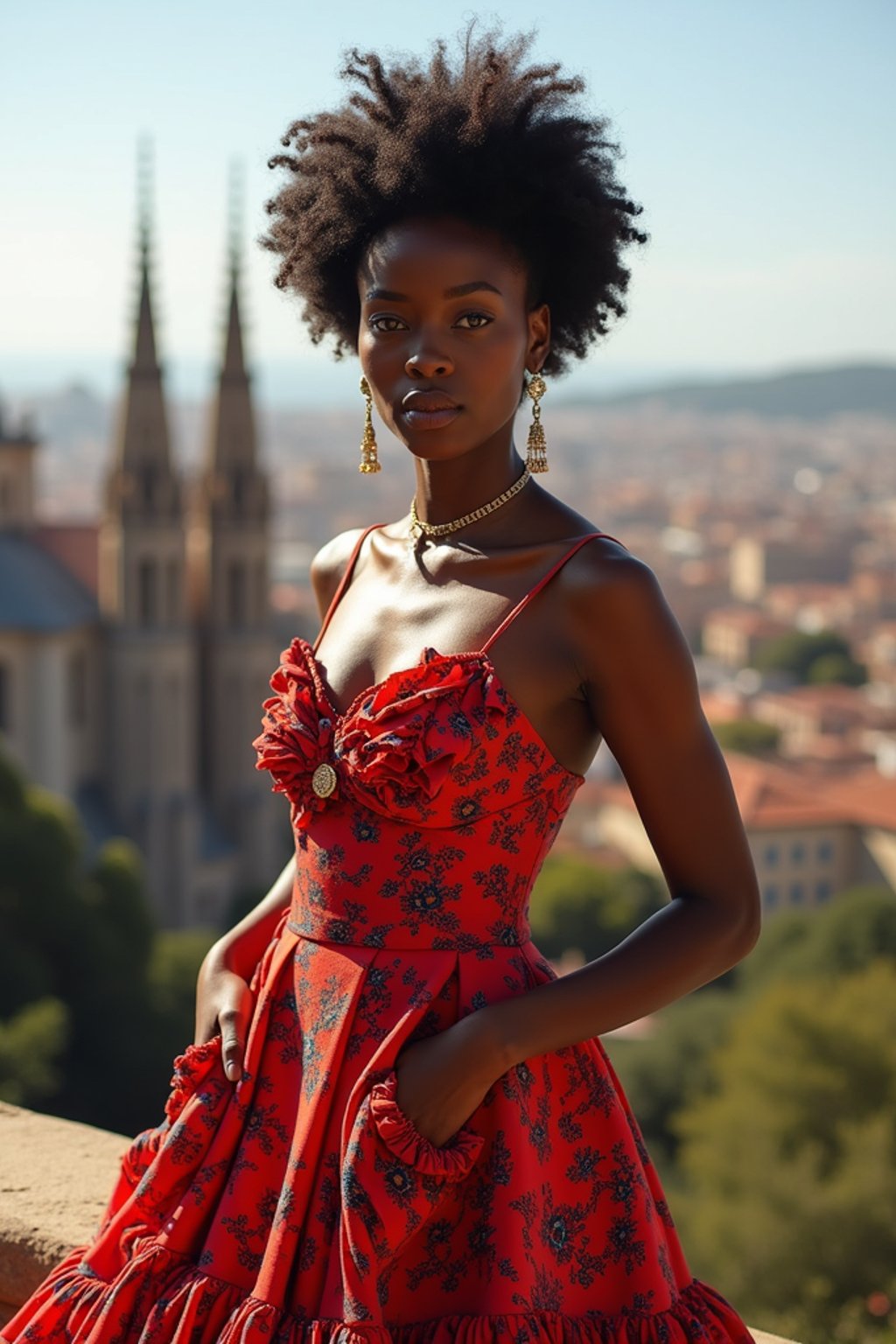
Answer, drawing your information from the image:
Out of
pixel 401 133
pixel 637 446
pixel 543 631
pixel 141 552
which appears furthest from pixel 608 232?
pixel 637 446

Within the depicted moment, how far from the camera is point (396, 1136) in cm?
141

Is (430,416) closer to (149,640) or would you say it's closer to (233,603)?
(149,640)

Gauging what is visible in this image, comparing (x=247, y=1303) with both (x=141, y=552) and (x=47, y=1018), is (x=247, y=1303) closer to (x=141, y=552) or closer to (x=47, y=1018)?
(x=47, y=1018)

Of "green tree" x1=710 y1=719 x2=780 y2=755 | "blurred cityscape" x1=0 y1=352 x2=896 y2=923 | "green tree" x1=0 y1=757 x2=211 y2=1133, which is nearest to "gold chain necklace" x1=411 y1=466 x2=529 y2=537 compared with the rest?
"blurred cityscape" x1=0 y1=352 x2=896 y2=923

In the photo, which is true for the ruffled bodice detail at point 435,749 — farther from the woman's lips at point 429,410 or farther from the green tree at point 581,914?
the green tree at point 581,914

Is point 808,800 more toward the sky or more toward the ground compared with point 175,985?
more toward the ground

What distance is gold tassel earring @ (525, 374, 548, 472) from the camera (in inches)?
64.6

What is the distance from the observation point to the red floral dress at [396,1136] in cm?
143

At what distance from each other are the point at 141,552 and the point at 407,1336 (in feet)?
85.4

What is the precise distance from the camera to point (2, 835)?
16.3m

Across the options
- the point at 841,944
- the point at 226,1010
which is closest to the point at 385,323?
the point at 226,1010

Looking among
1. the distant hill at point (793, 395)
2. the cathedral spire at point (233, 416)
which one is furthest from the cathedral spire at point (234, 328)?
the distant hill at point (793, 395)

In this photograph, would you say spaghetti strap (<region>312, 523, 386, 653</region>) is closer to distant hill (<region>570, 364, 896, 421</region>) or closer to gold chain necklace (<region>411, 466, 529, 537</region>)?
gold chain necklace (<region>411, 466, 529, 537</region>)

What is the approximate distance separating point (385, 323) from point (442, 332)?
0.19 feet
